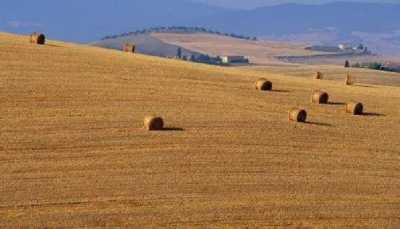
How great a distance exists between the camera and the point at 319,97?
107 feet

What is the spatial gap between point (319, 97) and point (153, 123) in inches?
331

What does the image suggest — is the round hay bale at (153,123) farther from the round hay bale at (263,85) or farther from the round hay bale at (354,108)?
the round hay bale at (263,85)

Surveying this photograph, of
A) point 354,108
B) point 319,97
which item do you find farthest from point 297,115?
point 319,97

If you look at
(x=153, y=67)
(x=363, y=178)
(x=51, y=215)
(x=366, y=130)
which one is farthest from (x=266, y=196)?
(x=153, y=67)

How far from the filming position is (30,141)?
24.5m

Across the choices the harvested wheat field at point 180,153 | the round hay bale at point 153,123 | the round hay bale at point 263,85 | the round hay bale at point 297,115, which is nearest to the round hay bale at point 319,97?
the harvested wheat field at point 180,153

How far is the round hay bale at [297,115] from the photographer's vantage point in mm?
29141

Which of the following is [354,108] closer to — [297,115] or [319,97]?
[319,97]

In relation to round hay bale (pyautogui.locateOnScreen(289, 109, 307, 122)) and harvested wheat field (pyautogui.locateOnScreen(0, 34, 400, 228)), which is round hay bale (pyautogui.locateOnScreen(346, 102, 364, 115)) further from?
round hay bale (pyautogui.locateOnScreen(289, 109, 307, 122))

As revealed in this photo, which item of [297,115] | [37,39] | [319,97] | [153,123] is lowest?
[153,123]

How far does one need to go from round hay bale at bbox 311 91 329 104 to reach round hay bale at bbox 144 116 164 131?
8053 mm

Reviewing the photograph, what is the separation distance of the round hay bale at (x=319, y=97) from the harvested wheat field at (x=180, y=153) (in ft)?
0.92

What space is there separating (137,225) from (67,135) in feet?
20.0

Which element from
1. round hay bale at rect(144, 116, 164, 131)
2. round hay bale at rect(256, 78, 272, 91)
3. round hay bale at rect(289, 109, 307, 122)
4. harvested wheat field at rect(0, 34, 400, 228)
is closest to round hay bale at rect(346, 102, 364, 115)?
harvested wheat field at rect(0, 34, 400, 228)
